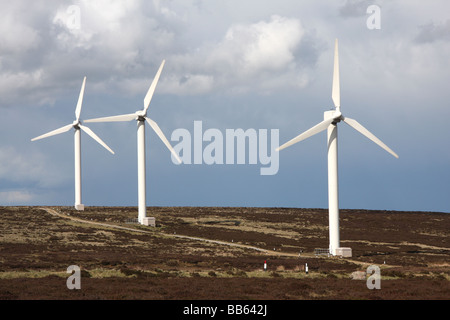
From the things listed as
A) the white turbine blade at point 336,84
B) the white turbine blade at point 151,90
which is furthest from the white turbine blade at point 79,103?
the white turbine blade at point 336,84

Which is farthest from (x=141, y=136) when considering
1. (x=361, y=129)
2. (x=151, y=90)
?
(x=361, y=129)

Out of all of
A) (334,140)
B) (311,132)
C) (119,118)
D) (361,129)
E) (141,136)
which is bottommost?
(334,140)

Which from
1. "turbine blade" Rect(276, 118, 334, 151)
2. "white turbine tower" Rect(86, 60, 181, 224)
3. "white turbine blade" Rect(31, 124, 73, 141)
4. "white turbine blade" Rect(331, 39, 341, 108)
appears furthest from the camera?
"white turbine blade" Rect(31, 124, 73, 141)

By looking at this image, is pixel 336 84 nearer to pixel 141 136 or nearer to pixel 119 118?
pixel 141 136

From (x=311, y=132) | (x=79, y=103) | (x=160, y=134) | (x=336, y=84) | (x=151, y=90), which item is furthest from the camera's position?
(x=79, y=103)

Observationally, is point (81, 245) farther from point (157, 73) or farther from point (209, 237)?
point (157, 73)

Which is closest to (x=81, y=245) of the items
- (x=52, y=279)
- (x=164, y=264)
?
(x=164, y=264)

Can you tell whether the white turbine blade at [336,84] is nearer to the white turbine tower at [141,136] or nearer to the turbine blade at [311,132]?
the turbine blade at [311,132]

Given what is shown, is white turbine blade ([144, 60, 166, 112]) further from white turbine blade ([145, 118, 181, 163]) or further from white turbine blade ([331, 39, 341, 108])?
white turbine blade ([331, 39, 341, 108])

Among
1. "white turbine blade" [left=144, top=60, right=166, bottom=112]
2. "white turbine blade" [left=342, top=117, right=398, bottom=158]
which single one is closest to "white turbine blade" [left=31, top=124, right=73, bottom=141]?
"white turbine blade" [left=144, top=60, right=166, bottom=112]

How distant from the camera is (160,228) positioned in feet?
377

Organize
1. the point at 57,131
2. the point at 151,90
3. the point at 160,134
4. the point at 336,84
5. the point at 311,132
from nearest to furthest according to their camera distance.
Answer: the point at 311,132 → the point at 336,84 → the point at 160,134 → the point at 151,90 → the point at 57,131

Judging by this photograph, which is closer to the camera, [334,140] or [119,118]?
[334,140]
